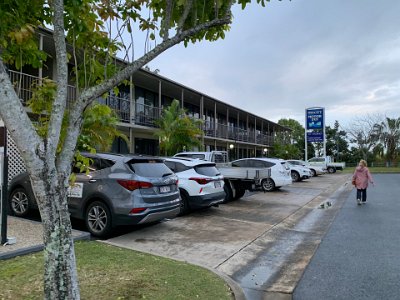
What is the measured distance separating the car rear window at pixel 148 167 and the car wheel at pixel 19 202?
310 centimetres

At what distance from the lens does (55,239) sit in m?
3.37

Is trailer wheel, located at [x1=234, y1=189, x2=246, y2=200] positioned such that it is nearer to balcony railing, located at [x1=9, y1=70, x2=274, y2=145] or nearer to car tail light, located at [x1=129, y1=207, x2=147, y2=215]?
balcony railing, located at [x1=9, y1=70, x2=274, y2=145]

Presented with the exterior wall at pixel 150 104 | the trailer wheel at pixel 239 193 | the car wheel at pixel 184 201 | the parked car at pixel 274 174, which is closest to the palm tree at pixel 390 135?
the exterior wall at pixel 150 104

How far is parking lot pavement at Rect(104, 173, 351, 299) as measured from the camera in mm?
5871

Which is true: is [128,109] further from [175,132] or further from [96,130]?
[96,130]

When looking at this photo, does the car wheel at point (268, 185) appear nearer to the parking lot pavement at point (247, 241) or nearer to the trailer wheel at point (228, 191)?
the trailer wheel at point (228, 191)

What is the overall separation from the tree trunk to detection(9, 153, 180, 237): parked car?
4.08 meters

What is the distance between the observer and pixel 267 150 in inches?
1801

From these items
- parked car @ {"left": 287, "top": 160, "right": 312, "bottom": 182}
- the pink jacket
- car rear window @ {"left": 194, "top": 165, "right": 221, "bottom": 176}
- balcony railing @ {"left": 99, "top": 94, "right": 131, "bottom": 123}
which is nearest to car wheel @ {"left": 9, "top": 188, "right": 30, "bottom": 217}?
car rear window @ {"left": 194, "top": 165, "right": 221, "bottom": 176}

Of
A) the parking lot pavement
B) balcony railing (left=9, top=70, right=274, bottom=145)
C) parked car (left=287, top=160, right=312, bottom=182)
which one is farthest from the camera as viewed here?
parked car (left=287, top=160, right=312, bottom=182)

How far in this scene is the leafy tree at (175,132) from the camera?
20609mm

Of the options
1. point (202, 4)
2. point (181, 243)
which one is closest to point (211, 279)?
point (181, 243)

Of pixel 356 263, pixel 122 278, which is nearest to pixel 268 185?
pixel 356 263

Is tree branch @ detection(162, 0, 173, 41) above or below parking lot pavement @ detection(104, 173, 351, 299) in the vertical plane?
above
